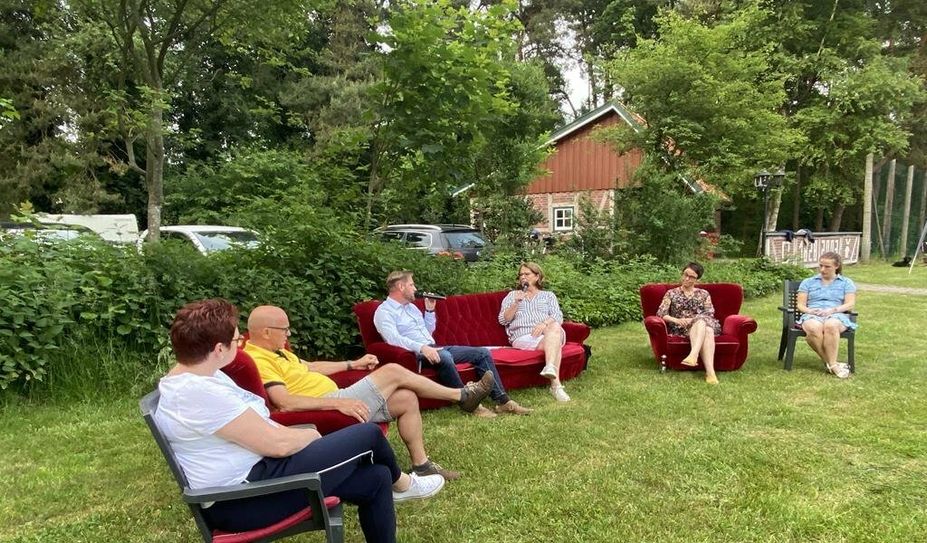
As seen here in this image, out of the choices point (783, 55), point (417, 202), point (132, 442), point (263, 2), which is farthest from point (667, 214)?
point (783, 55)

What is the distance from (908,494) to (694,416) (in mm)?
1399

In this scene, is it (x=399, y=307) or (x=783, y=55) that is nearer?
(x=399, y=307)

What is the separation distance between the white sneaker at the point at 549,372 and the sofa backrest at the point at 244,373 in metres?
2.56

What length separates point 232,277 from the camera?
17.3 ft

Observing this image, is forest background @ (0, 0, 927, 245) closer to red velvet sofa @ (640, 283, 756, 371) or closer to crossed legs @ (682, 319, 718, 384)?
red velvet sofa @ (640, 283, 756, 371)

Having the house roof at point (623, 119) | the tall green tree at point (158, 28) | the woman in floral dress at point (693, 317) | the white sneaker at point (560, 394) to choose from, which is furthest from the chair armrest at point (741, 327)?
the house roof at point (623, 119)

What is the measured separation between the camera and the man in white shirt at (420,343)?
4.36m

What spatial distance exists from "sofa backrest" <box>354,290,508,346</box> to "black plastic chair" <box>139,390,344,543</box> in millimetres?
3087

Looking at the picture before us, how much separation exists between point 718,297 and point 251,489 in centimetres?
513

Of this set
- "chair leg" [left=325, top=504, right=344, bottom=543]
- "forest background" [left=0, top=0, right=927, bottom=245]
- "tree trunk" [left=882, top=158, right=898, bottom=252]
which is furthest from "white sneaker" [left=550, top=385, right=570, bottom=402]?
"tree trunk" [left=882, top=158, right=898, bottom=252]

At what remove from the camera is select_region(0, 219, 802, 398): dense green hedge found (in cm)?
441

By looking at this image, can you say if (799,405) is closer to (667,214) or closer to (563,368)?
(563,368)

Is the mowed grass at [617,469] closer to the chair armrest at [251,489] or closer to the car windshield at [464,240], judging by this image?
the chair armrest at [251,489]

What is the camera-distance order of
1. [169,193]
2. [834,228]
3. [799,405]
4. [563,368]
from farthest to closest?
[834,228]
[169,193]
[563,368]
[799,405]
